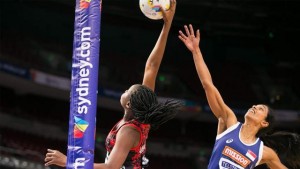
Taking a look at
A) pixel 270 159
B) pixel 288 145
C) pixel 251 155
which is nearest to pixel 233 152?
pixel 251 155

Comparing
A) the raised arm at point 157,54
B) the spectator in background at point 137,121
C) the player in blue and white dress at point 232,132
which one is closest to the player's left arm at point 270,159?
the player in blue and white dress at point 232,132

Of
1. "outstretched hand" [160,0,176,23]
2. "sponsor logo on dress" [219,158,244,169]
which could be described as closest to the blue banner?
"outstretched hand" [160,0,176,23]

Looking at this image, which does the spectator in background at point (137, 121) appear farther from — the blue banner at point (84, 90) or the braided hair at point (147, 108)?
the blue banner at point (84, 90)

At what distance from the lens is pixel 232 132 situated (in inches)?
211

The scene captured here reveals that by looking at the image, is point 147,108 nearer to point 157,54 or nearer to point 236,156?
point 157,54

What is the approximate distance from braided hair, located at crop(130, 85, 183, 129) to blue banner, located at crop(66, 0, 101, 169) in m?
0.63

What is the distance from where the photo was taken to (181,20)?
24562 mm

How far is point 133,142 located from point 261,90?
19877 mm

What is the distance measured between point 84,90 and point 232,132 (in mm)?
2360

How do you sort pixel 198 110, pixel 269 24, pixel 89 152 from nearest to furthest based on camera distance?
pixel 89 152 → pixel 198 110 → pixel 269 24

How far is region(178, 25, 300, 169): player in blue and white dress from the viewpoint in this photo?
522cm

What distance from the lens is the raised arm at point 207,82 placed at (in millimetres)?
5152

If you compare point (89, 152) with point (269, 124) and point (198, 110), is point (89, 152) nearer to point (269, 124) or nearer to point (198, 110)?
point (269, 124)

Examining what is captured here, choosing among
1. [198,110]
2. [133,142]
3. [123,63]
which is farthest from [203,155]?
[133,142]
